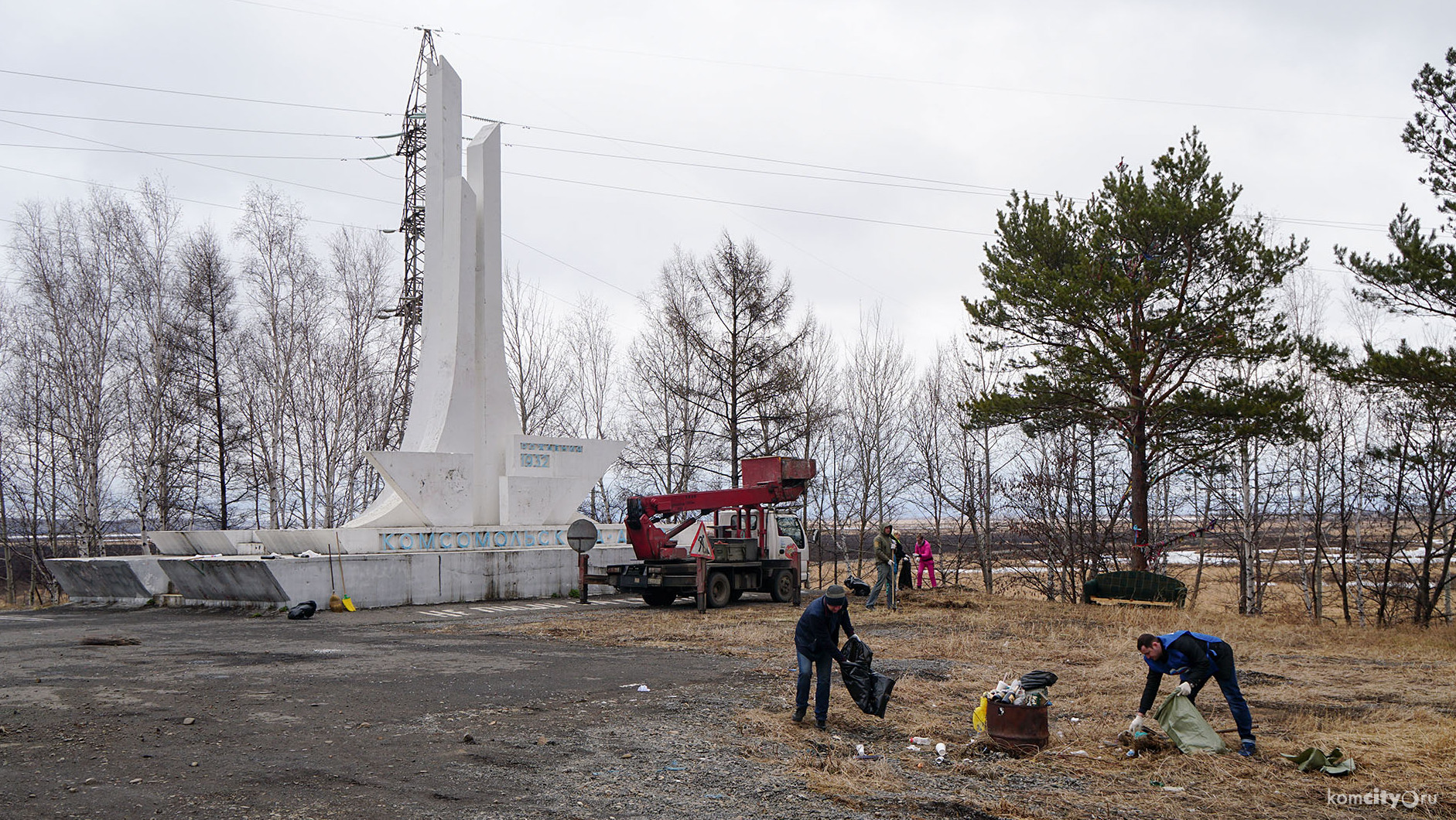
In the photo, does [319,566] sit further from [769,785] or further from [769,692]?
[769,785]

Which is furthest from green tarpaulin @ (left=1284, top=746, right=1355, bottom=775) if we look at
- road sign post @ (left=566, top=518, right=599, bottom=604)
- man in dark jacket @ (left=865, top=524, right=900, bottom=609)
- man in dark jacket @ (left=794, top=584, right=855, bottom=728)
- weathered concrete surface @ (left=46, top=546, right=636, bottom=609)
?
weathered concrete surface @ (left=46, top=546, right=636, bottom=609)

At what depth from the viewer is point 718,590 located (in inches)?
840

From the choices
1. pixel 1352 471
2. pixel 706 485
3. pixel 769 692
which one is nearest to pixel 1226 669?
pixel 769 692

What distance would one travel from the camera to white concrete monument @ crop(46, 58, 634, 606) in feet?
69.8

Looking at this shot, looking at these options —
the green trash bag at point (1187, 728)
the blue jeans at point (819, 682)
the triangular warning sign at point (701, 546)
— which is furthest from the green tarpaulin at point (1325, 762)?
the triangular warning sign at point (701, 546)

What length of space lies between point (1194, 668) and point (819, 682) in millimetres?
3078

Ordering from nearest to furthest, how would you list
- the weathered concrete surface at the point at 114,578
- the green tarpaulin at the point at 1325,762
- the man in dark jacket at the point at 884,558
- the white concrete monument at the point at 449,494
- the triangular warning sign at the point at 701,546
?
the green tarpaulin at the point at 1325,762 < the man in dark jacket at the point at 884,558 < the triangular warning sign at the point at 701,546 < the white concrete monument at the point at 449,494 < the weathered concrete surface at the point at 114,578

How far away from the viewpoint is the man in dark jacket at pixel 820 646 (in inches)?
347

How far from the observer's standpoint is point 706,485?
126 feet

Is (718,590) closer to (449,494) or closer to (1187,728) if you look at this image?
(449,494)

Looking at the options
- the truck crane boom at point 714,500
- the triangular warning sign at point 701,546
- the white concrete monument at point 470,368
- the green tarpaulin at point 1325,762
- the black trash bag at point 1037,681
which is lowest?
the green tarpaulin at point 1325,762

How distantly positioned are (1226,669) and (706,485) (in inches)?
1224

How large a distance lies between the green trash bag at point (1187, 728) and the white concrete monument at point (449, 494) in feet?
56.4

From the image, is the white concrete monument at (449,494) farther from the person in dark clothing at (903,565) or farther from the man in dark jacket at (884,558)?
the man in dark jacket at (884,558)
